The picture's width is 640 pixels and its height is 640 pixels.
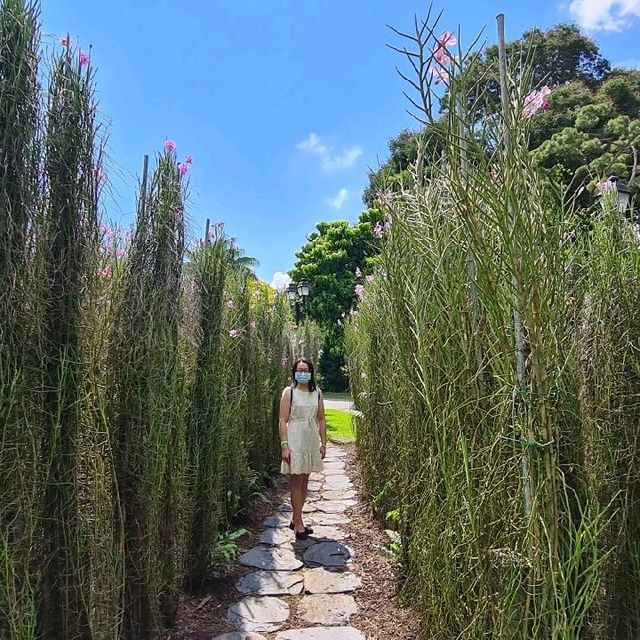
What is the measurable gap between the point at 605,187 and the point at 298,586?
310 cm

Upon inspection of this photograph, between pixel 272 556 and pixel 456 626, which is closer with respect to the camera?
pixel 456 626

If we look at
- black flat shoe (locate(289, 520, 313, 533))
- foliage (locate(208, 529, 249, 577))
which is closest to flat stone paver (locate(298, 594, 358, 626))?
foliage (locate(208, 529, 249, 577))

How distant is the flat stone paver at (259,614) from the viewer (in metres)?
2.95

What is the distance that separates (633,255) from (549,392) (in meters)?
0.96

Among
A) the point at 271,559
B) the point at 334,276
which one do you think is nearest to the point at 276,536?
the point at 271,559

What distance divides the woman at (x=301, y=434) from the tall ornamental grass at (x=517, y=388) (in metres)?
2.11

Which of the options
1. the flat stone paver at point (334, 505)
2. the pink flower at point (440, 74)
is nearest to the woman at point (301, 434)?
the flat stone paver at point (334, 505)

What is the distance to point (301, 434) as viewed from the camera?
177 inches

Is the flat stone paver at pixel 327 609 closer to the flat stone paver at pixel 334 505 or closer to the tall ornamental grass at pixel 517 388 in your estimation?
the tall ornamental grass at pixel 517 388

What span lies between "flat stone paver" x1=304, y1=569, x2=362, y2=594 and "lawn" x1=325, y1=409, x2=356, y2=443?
5436 mm

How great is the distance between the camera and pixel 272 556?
3975 mm

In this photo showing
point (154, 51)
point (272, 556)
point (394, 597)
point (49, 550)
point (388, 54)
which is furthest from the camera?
point (154, 51)

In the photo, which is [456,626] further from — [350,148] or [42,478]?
[350,148]

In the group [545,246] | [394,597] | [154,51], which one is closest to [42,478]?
[545,246]
